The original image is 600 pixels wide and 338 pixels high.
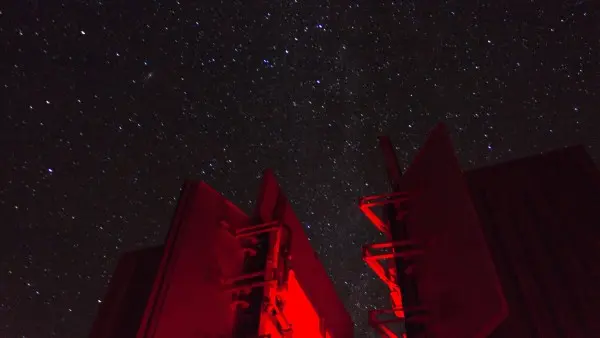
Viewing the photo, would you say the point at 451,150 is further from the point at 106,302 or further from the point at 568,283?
the point at 106,302

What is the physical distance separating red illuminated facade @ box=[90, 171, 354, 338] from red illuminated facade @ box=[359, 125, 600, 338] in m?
0.65

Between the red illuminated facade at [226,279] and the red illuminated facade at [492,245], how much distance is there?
2.12 feet

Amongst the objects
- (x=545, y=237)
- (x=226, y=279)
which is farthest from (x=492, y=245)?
(x=226, y=279)

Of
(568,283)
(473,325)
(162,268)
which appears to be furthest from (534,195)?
(162,268)

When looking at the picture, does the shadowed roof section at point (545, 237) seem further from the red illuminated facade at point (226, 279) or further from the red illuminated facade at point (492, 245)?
the red illuminated facade at point (226, 279)

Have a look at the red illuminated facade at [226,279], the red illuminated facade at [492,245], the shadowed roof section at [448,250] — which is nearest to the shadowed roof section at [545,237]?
the red illuminated facade at [492,245]

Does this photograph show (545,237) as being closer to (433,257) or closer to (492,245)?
(492,245)

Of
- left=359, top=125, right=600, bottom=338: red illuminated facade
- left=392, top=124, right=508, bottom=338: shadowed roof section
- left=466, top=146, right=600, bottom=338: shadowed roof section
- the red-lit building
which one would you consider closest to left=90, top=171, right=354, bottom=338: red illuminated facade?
the red-lit building

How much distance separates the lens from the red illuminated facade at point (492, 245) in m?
2.53

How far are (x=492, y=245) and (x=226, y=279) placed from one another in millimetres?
1799

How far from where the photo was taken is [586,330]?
2.65 m

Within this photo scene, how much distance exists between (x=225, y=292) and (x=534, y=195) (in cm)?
223

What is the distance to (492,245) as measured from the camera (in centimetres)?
320

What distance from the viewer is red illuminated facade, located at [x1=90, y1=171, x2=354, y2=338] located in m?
2.41
